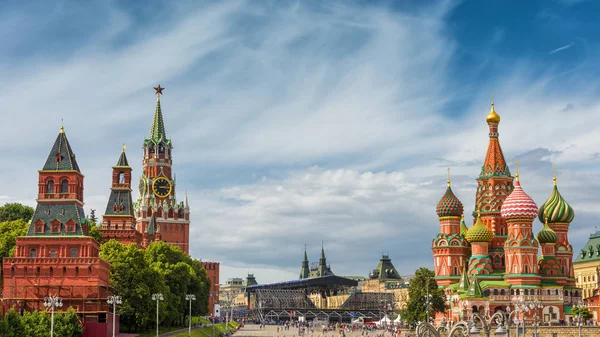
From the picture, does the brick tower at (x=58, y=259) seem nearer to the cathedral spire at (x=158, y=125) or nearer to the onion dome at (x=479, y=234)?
the onion dome at (x=479, y=234)

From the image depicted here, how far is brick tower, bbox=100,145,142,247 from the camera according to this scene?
424ft

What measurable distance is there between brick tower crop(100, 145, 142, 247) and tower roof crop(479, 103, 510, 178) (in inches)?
2112

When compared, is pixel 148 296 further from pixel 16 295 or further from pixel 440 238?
pixel 440 238

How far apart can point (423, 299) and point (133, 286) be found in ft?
146

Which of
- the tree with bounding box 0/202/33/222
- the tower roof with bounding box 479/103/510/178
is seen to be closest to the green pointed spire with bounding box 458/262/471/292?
the tower roof with bounding box 479/103/510/178

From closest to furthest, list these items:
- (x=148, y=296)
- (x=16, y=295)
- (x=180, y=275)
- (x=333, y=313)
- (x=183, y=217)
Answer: (x=16, y=295)
(x=148, y=296)
(x=180, y=275)
(x=183, y=217)
(x=333, y=313)

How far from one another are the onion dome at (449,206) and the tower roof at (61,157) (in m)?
61.4

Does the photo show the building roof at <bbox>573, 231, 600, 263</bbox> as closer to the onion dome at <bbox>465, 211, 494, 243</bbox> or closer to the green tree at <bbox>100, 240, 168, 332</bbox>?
the onion dome at <bbox>465, 211, 494, 243</bbox>

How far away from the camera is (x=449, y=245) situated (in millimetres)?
129375

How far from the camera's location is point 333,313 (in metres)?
196

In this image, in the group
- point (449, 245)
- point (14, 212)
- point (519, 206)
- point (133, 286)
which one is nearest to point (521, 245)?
point (519, 206)

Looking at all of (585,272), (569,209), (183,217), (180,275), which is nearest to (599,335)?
(569,209)

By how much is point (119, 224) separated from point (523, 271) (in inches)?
2327

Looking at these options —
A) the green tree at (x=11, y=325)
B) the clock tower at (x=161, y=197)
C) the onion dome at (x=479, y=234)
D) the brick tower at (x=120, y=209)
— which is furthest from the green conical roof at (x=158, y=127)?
the green tree at (x=11, y=325)
